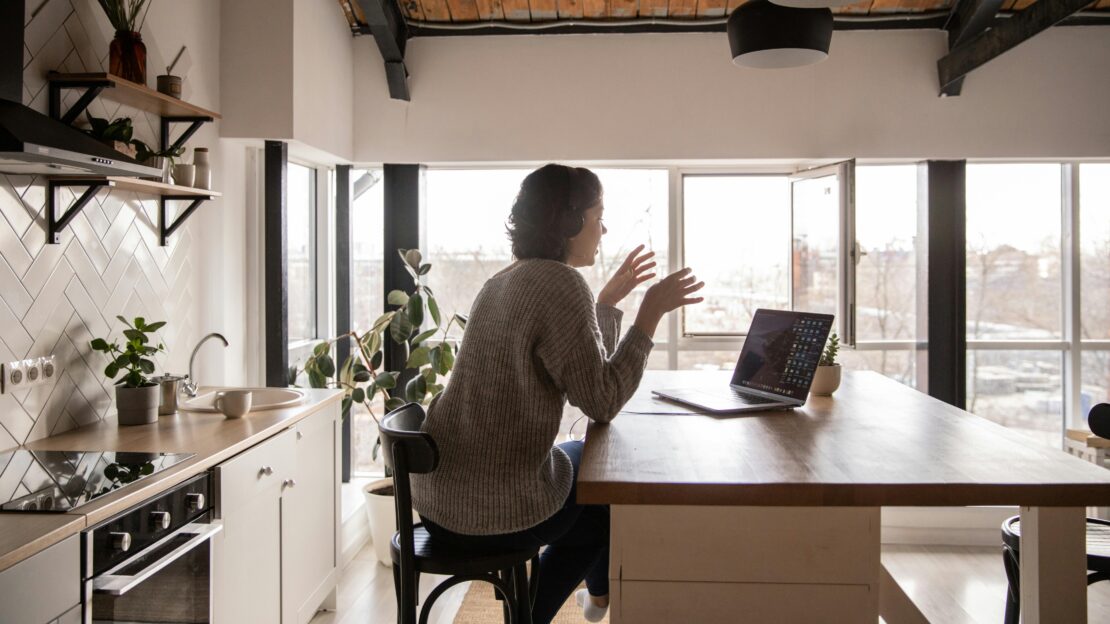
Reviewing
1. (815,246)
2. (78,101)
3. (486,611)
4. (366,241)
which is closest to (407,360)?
(366,241)

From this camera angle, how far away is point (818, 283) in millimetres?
4195

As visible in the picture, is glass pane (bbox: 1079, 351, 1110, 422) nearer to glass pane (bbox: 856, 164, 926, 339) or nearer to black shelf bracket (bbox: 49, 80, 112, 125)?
glass pane (bbox: 856, 164, 926, 339)

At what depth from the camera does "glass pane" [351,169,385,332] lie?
436 cm

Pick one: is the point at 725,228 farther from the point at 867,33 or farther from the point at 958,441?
the point at 958,441

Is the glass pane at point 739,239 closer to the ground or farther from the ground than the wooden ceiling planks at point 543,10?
closer to the ground

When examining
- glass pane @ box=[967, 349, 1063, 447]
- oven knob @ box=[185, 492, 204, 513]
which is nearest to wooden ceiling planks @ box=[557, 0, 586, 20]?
glass pane @ box=[967, 349, 1063, 447]

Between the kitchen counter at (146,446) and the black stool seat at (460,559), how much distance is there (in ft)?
1.88

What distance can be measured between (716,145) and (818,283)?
881 mm

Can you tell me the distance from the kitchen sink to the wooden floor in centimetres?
88

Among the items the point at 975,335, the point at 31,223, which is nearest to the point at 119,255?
the point at 31,223

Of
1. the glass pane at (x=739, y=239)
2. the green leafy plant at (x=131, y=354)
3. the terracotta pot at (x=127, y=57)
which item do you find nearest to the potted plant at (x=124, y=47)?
the terracotta pot at (x=127, y=57)

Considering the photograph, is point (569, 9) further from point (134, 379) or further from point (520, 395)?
point (520, 395)

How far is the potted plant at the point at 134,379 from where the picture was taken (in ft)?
7.96

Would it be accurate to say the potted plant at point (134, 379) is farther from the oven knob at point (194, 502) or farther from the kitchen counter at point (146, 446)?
the oven knob at point (194, 502)
